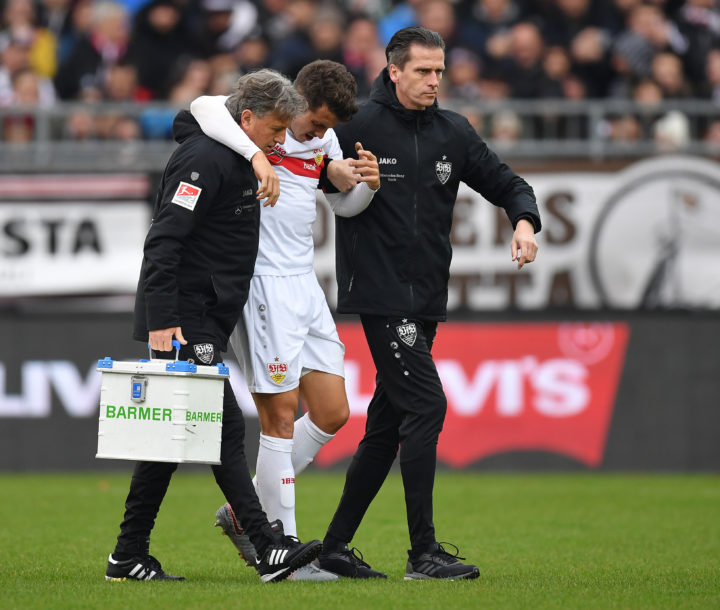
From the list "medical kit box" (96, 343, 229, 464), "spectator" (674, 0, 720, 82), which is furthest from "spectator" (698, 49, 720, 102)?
"medical kit box" (96, 343, 229, 464)

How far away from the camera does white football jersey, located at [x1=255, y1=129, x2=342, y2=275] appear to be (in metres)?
6.28

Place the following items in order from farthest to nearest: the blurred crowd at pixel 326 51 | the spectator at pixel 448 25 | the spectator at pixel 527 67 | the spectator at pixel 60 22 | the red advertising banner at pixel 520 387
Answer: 1. the spectator at pixel 60 22
2. the spectator at pixel 448 25
3. the spectator at pixel 527 67
4. the blurred crowd at pixel 326 51
5. the red advertising banner at pixel 520 387

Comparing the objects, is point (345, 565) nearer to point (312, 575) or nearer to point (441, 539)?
point (312, 575)

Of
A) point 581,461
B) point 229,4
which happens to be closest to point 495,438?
point 581,461

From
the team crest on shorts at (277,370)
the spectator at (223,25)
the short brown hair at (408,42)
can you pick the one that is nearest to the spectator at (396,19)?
the spectator at (223,25)

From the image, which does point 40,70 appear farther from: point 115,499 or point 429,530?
point 429,530

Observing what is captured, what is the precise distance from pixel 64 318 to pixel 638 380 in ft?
18.1

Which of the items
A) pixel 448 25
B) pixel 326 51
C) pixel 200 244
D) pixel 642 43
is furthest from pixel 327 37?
pixel 200 244

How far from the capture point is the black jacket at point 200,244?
5648 millimetres

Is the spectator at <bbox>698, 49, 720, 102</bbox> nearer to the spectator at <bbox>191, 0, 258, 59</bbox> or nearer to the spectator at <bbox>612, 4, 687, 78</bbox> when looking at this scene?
the spectator at <bbox>612, 4, 687, 78</bbox>

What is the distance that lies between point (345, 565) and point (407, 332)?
1.15 metres

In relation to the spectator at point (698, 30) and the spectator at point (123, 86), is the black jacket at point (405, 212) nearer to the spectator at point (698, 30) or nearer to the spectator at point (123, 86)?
the spectator at point (123, 86)

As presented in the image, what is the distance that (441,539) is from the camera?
785 cm

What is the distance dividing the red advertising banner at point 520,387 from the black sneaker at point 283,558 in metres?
6.52
